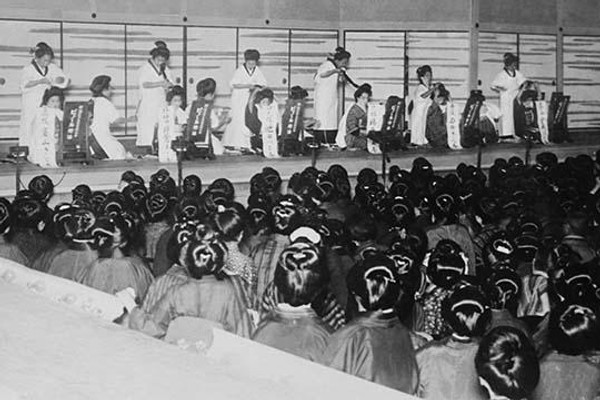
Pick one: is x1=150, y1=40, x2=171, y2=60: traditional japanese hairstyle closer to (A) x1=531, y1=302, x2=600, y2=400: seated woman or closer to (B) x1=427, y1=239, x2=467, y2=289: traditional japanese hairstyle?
(B) x1=427, y1=239, x2=467, y2=289: traditional japanese hairstyle

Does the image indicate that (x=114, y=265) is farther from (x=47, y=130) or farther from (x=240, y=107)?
(x=240, y=107)

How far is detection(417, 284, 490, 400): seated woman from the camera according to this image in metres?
4.01

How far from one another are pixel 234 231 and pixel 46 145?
590 cm

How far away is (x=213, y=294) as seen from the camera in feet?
16.1

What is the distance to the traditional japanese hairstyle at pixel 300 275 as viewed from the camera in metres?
4.43

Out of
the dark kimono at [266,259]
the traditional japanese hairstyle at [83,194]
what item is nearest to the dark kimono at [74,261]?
the dark kimono at [266,259]

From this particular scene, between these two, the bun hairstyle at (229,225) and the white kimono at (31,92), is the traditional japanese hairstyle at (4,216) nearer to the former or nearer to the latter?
the bun hairstyle at (229,225)

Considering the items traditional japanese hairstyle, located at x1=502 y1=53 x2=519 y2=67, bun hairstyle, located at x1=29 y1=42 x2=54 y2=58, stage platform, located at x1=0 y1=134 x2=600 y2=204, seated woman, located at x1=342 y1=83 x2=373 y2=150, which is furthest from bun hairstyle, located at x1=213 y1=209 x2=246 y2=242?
traditional japanese hairstyle, located at x1=502 y1=53 x2=519 y2=67

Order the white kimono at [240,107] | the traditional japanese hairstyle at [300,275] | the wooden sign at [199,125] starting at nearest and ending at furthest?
1. the traditional japanese hairstyle at [300,275]
2. the wooden sign at [199,125]
3. the white kimono at [240,107]

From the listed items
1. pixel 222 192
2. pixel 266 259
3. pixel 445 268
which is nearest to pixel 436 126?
pixel 222 192

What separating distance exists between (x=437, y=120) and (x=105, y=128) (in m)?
4.81

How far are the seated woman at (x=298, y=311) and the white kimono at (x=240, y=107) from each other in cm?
887

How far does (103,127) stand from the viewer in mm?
12203

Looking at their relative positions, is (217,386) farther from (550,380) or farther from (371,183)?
(371,183)
